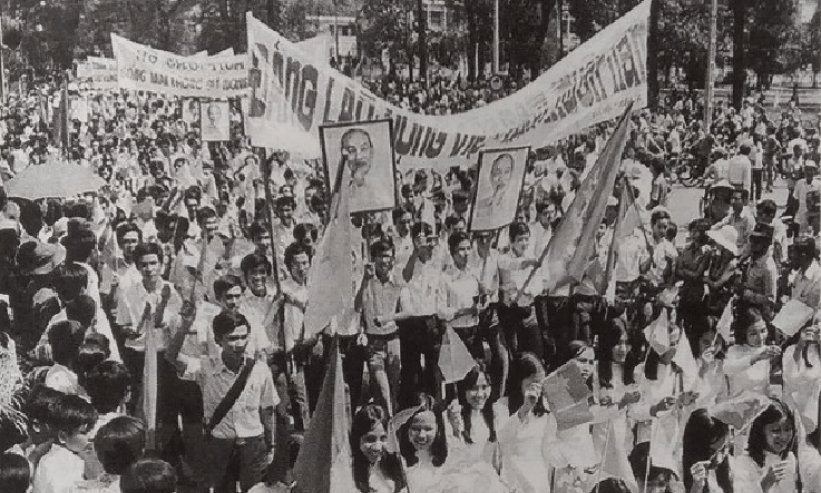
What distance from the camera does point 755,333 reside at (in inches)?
210

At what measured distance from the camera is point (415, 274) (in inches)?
197

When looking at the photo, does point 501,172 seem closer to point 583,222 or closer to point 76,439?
point 583,222

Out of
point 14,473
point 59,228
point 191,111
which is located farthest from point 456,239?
point 14,473

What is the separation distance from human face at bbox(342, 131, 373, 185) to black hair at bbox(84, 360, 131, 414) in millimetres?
1303

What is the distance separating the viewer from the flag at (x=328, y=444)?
471 cm

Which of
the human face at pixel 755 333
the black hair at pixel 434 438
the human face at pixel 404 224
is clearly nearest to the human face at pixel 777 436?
the human face at pixel 755 333

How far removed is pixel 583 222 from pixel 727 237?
2.56 feet

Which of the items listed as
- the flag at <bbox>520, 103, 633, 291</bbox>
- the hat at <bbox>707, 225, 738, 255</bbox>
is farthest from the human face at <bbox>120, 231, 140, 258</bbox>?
the hat at <bbox>707, 225, 738, 255</bbox>

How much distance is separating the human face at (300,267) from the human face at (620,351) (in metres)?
1.52

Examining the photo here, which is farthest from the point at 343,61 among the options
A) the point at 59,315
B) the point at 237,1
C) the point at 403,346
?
the point at 59,315

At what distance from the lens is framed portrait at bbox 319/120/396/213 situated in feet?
15.4

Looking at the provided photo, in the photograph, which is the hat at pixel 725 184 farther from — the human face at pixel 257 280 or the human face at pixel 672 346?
the human face at pixel 257 280

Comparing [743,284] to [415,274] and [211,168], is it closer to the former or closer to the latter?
[415,274]

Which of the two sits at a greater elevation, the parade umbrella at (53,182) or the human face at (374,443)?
the parade umbrella at (53,182)
